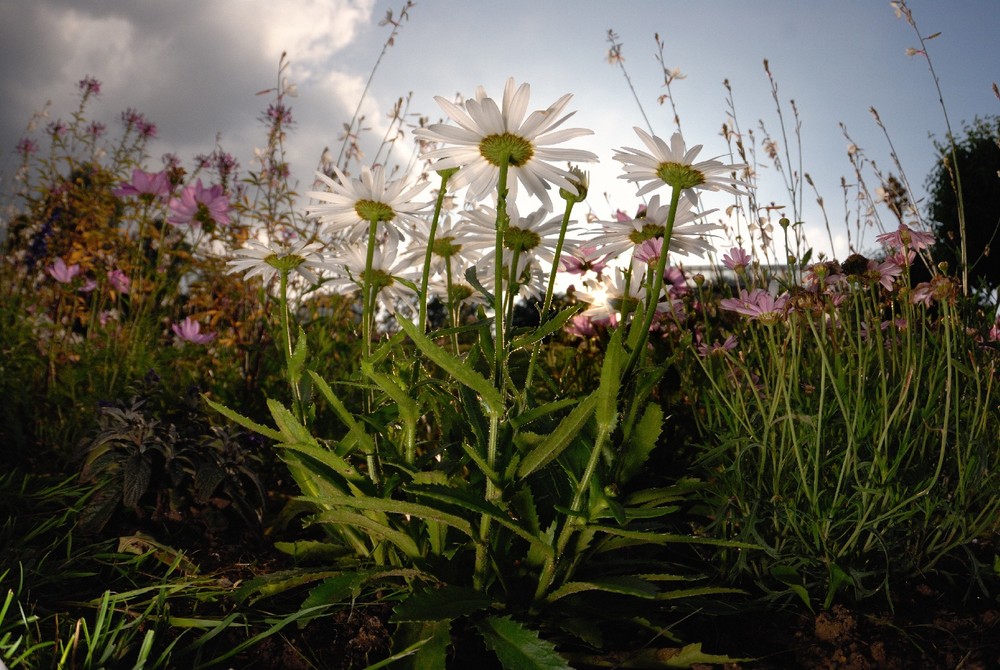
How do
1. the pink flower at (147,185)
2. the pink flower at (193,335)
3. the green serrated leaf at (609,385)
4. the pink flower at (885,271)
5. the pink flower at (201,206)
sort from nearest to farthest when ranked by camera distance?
1. the green serrated leaf at (609,385)
2. the pink flower at (885,271)
3. the pink flower at (201,206)
4. the pink flower at (147,185)
5. the pink flower at (193,335)

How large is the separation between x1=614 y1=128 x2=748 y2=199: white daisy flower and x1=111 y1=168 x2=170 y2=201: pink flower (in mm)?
2276

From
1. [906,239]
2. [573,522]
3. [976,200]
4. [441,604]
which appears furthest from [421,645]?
[976,200]

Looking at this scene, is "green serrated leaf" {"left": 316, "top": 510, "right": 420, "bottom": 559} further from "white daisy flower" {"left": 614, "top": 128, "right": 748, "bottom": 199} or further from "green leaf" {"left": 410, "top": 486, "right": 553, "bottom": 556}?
"white daisy flower" {"left": 614, "top": 128, "right": 748, "bottom": 199}

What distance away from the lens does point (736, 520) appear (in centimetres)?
165

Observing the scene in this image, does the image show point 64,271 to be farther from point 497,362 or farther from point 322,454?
point 497,362

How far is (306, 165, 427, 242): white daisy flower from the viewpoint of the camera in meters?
1.37

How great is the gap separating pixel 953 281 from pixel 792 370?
39 centimetres

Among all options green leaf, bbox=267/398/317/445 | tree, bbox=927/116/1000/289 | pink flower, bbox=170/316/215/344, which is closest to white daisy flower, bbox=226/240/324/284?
green leaf, bbox=267/398/317/445

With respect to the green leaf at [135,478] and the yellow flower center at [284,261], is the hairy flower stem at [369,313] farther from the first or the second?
the green leaf at [135,478]

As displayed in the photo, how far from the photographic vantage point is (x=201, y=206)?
263cm

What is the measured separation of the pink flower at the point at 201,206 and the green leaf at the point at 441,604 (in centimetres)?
184

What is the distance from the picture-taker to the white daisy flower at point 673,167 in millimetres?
1247

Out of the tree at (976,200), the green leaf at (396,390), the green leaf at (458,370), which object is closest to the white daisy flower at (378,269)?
the green leaf at (396,390)

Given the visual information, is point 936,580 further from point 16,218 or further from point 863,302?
point 16,218
